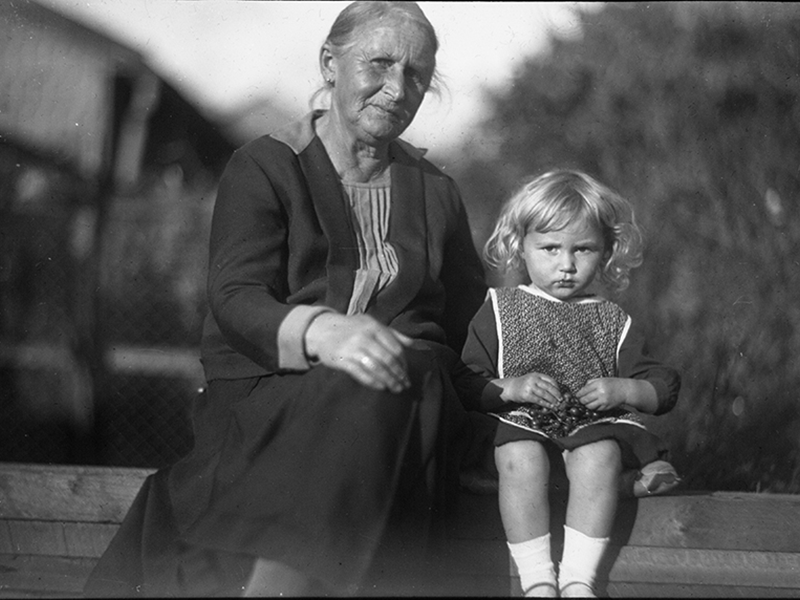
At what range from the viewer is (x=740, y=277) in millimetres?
2760

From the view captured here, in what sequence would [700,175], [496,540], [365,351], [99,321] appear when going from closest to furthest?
[365,351] < [496,540] < [99,321] < [700,175]

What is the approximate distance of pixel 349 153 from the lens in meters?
2.16

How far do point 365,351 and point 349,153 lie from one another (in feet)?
2.37

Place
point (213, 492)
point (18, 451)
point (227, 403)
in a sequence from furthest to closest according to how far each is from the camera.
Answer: point (18, 451)
point (227, 403)
point (213, 492)

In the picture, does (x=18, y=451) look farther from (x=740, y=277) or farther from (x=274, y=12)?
(x=740, y=277)

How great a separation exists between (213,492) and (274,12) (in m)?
1.31

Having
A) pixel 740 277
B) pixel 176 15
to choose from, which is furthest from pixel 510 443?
pixel 176 15

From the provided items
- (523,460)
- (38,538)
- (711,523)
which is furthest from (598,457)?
(38,538)

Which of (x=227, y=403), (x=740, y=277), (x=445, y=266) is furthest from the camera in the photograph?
(x=740, y=277)

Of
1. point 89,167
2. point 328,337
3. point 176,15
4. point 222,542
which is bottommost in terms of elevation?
point 222,542

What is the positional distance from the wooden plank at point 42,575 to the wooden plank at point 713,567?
51.2 inches

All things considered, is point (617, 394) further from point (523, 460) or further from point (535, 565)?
point (535, 565)

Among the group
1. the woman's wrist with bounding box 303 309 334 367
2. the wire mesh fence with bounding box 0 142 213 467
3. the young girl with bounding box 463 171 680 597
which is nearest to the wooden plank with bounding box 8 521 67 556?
the wire mesh fence with bounding box 0 142 213 467

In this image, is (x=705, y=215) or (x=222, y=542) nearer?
(x=222, y=542)
